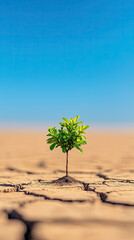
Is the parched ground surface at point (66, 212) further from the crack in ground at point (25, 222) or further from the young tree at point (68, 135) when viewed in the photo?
the young tree at point (68, 135)

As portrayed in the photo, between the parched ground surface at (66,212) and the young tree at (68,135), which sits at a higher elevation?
the young tree at (68,135)

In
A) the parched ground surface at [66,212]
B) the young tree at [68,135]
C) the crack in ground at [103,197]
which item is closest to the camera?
the parched ground surface at [66,212]

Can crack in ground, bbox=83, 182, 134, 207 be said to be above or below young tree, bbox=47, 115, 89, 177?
below

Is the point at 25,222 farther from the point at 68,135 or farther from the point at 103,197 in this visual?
the point at 68,135

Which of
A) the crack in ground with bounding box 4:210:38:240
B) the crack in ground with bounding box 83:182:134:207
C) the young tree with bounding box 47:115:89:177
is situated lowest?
the crack in ground with bounding box 4:210:38:240

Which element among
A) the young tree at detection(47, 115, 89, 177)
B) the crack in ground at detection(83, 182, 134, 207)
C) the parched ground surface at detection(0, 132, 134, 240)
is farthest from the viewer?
the young tree at detection(47, 115, 89, 177)

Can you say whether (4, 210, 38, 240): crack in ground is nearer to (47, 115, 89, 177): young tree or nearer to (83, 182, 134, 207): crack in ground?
(83, 182, 134, 207): crack in ground

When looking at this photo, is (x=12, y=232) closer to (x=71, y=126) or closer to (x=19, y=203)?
(x=19, y=203)

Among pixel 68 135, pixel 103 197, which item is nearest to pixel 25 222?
pixel 103 197

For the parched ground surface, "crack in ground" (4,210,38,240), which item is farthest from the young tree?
"crack in ground" (4,210,38,240)

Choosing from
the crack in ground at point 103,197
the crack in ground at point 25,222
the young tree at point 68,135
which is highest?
the young tree at point 68,135

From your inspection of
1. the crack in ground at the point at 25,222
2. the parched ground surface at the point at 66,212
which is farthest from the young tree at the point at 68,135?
the crack in ground at the point at 25,222
